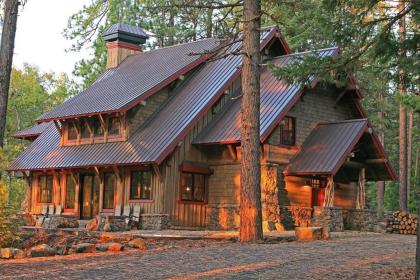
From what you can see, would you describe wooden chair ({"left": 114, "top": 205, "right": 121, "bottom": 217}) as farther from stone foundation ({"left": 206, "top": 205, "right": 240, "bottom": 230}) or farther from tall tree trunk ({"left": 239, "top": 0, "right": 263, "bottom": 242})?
tall tree trunk ({"left": 239, "top": 0, "right": 263, "bottom": 242})

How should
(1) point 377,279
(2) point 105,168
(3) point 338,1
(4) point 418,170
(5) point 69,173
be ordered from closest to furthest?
(1) point 377,279
(3) point 338,1
(2) point 105,168
(5) point 69,173
(4) point 418,170

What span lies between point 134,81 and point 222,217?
7.49 metres

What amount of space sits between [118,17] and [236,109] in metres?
17.4

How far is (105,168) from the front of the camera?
25.7m

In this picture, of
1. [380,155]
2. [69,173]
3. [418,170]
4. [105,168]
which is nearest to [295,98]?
[380,155]

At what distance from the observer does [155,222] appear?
76.5 feet

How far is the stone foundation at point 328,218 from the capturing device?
22.8 meters

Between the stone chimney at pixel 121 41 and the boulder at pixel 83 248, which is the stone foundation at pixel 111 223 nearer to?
the boulder at pixel 83 248

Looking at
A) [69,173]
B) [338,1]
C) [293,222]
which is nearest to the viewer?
[338,1]

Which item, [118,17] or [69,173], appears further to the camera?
[118,17]

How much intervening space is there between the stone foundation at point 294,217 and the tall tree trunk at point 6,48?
34.6ft

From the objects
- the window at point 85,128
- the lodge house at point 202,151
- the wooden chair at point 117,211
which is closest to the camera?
the lodge house at point 202,151


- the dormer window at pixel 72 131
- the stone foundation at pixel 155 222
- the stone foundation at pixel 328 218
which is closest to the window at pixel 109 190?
the stone foundation at pixel 155 222

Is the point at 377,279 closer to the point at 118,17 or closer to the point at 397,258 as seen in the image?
the point at 397,258
